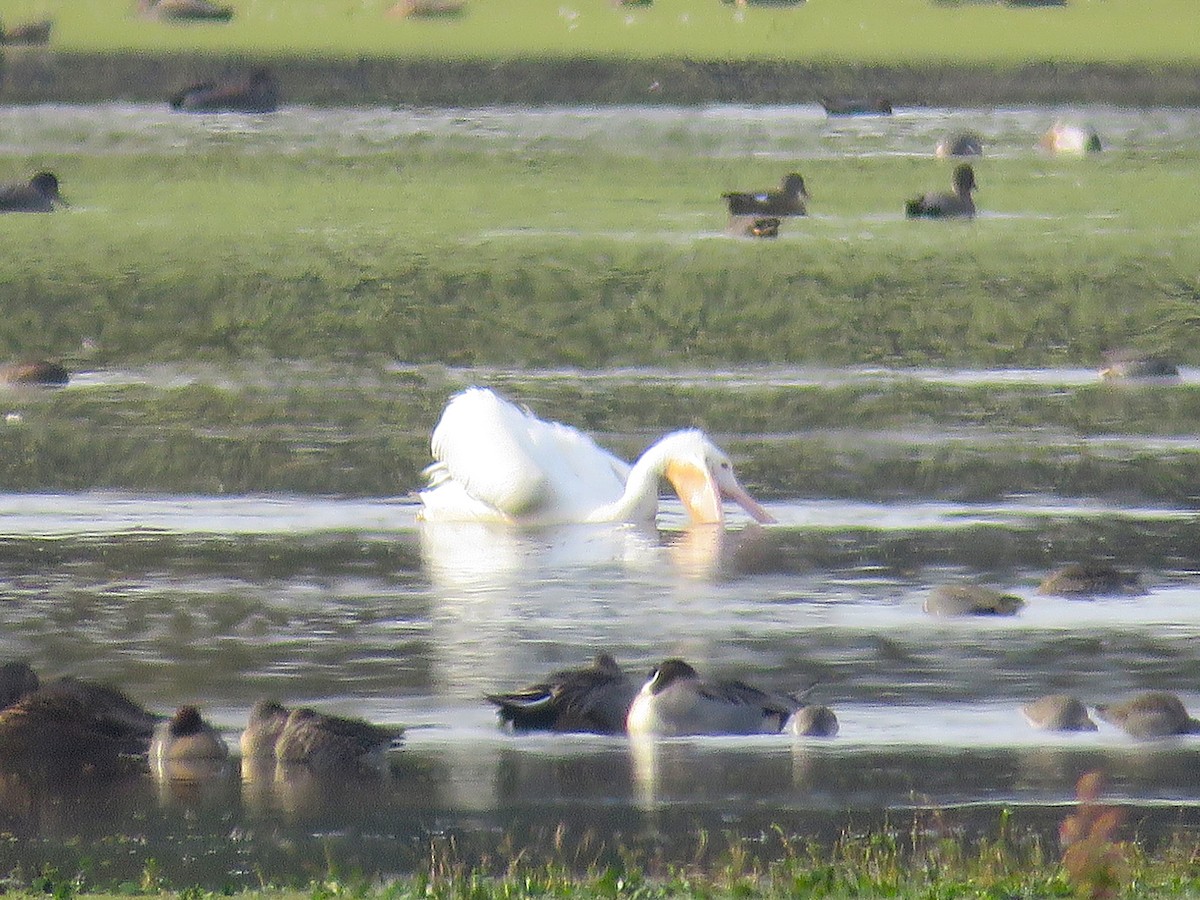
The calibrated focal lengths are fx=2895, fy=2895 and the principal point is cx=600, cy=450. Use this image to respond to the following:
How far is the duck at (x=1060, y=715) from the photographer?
8695 mm

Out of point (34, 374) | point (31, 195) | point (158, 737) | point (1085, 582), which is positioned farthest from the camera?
point (31, 195)

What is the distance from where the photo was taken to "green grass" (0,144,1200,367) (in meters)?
19.3

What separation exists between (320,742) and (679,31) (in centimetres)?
3245

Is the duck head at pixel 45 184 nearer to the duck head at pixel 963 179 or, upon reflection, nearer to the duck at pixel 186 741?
the duck head at pixel 963 179

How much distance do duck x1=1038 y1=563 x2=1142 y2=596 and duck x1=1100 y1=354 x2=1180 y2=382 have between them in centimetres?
664

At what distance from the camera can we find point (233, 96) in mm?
33094

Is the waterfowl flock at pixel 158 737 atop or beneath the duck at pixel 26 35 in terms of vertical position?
beneath

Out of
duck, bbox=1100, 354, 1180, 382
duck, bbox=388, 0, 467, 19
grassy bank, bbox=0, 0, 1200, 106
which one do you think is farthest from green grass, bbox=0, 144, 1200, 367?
duck, bbox=388, 0, 467, 19

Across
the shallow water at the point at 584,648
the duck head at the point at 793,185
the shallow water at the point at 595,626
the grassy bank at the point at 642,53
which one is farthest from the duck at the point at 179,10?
the shallow water at the point at 584,648

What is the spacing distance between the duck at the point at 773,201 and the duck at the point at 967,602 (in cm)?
1291

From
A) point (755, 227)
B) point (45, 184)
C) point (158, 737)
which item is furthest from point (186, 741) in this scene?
point (45, 184)

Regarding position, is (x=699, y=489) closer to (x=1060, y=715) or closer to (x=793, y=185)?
(x=1060, y=715)

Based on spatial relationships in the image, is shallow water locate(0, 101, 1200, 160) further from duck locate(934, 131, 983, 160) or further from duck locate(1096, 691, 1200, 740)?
duck locate(1096, 691, 1200, 740)

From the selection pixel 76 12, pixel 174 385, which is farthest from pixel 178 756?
pixel 76 12
